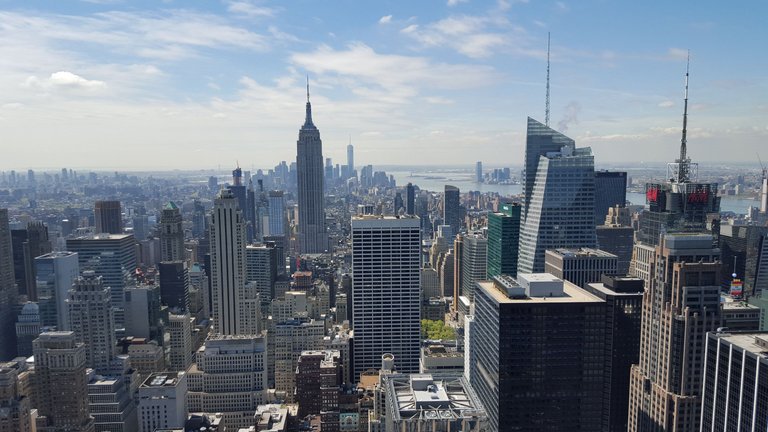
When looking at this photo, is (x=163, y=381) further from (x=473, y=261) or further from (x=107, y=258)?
(x=473, y=261)

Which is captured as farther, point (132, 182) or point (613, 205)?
point (132, 182)

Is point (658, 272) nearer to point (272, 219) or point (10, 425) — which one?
point (10, 425)

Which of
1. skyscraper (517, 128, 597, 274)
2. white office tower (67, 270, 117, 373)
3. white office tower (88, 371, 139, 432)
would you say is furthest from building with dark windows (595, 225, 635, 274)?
white office tower (67, 270, 117, 373)

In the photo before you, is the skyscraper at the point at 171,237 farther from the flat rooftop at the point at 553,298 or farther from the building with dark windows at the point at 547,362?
the building with dark windows at the point at 547,362

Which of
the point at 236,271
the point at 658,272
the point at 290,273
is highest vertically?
the point at 658,272

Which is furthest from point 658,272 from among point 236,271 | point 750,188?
point 750,188

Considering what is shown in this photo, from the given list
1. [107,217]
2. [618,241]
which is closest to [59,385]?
[618,241]
